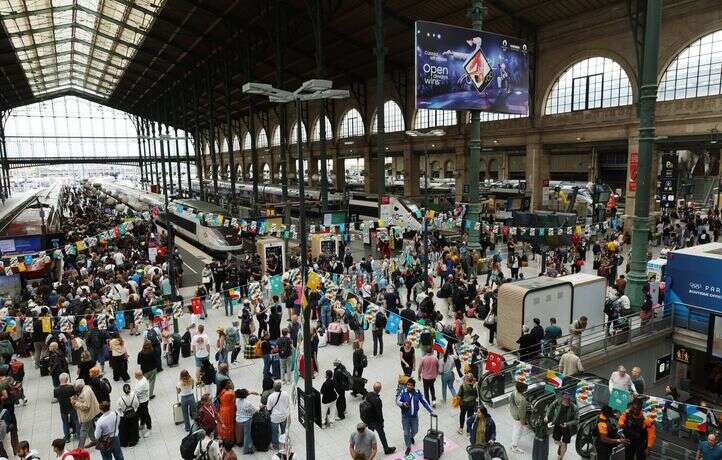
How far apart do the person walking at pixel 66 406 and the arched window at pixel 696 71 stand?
101 feet

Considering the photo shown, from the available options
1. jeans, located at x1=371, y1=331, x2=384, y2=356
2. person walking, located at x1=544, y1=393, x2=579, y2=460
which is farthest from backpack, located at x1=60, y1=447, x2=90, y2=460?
jeans, located at x1=371, y1=331, x2=384, y2=356

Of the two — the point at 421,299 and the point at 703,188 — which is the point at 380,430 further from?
the point at 703,188

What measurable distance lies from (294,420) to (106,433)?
3.84m

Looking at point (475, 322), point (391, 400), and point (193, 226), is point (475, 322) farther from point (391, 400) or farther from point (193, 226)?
point (193, 226)

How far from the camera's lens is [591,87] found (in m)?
30.7

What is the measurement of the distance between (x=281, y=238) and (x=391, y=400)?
45.9 feet

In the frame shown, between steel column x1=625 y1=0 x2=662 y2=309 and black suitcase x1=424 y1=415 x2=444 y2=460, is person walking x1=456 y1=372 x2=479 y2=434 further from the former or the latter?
steel column x1=625 y1=0 x2=662 y2=309

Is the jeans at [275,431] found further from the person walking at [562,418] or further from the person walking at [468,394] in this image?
the person walking at [562,418]

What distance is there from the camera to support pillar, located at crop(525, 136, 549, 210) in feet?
113

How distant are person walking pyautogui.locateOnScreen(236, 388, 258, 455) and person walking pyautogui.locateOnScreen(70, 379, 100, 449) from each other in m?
2.61

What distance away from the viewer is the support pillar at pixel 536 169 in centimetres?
3438

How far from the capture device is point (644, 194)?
13.0 meters

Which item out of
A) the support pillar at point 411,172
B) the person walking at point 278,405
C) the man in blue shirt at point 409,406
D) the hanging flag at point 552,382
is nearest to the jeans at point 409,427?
the man in blue shirt at point 409,406

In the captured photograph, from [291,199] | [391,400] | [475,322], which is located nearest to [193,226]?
[291,199]
